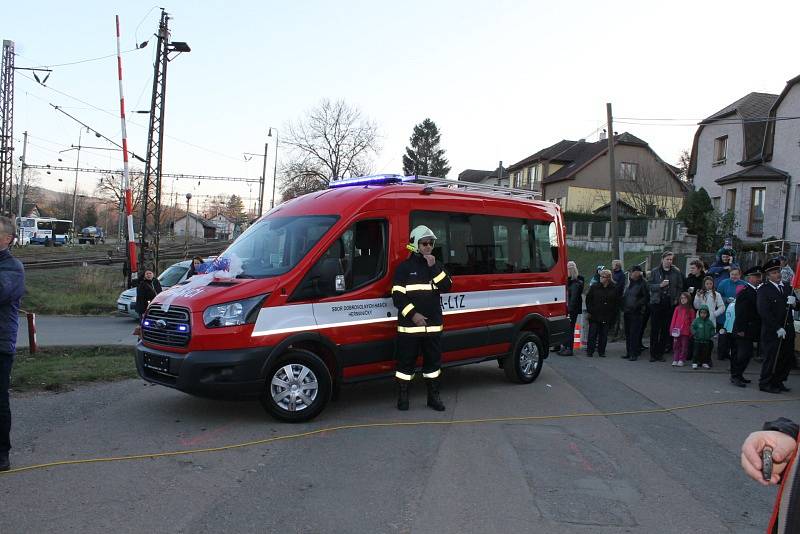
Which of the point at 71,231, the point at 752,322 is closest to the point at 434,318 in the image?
the point at 752,322

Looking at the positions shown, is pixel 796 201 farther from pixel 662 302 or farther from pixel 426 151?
pixel 426 151

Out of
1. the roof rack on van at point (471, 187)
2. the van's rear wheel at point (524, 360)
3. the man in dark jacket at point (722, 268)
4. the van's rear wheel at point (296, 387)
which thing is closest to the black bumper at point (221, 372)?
the van's rear wheel at point (296, 387)

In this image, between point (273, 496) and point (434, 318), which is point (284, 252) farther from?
point (273, 496)

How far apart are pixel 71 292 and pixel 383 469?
785 inches

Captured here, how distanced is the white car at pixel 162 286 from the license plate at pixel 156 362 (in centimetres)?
1037

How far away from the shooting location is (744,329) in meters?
9.56

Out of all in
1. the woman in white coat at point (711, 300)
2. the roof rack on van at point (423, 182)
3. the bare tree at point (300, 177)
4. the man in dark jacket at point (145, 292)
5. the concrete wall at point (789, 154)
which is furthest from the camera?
the bare tree at point (300, 177)

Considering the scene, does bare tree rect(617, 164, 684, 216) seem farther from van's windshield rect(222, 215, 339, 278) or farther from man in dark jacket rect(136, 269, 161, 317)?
van's windshield rect(222, 215, 339, 278)

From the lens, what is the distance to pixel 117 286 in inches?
912

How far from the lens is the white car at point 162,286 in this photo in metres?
17.1

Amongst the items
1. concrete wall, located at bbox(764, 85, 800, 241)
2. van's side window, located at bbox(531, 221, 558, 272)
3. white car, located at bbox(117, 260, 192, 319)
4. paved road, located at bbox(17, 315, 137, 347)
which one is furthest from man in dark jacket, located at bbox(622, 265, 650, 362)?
concrete wall, located at bbox(764, 85, 800, 241)

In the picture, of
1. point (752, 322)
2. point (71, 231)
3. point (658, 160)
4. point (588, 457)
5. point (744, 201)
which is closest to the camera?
point (588, 457)

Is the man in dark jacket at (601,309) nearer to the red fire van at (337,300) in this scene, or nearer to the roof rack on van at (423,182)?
the red fire van at (337,300)

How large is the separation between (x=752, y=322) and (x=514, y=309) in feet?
12.3
